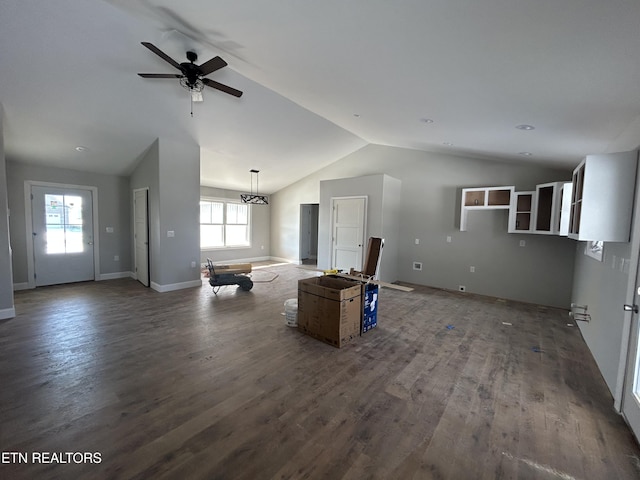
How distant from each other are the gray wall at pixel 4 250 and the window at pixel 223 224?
4533mm

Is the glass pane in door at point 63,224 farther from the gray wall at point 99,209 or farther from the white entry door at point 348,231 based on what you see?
the white entry door at point 348,231

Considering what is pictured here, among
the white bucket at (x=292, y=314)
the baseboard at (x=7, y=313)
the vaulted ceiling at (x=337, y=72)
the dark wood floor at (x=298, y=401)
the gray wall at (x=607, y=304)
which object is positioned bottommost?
the dark wood floor at (x=298, y=401)

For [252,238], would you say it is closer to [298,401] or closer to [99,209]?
[99,209]

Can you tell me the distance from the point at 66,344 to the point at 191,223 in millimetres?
2962

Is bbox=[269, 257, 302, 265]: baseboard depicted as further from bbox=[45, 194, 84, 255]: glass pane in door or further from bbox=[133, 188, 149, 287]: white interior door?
bbox=[45, 194, 84, 255]: glass pane in door

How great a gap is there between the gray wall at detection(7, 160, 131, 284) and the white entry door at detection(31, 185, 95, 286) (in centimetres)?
16

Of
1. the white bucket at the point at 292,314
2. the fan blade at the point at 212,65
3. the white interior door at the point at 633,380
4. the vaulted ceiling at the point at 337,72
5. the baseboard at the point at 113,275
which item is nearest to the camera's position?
the vaulted ceiling at the point at 337,72

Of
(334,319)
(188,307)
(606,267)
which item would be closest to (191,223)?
(188,307)

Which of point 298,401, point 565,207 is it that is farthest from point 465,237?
point 298,401

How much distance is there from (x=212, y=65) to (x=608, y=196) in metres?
3.77

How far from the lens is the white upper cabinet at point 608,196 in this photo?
2.21 meters

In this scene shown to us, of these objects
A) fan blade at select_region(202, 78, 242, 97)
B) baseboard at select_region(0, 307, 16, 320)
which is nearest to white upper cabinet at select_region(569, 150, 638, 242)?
fan blade at select_region(202, 78, 242, 97)

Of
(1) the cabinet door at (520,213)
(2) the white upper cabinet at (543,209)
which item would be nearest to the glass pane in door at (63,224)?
(1) the cabinet door at (520,213)

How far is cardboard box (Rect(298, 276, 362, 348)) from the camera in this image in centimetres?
312
